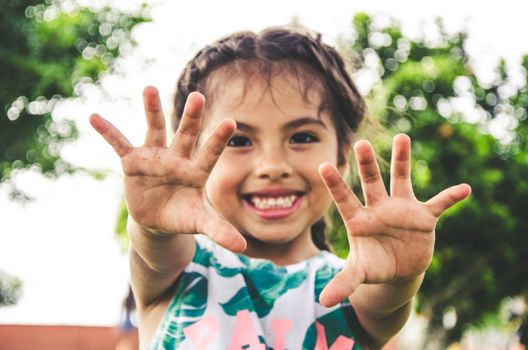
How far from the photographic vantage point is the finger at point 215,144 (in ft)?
4.55

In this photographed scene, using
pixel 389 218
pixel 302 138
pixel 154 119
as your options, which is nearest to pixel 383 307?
pixel 389 218

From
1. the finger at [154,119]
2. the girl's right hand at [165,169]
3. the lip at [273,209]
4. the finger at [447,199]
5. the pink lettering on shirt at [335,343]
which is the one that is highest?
the finger at [154,119]

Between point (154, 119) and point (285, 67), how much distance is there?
0.76 metres

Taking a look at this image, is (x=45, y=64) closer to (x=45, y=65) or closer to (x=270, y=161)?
(x=45, y=65)

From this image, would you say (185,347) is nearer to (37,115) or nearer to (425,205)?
(425,205)

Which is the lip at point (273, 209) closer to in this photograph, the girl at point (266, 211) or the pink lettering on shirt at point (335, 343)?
the girl at point (266, 211)

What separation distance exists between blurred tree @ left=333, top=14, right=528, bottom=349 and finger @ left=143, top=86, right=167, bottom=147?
991 cm

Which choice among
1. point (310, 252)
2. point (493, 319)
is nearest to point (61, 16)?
point (310, 252)

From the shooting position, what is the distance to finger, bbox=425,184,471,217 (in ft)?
4.68

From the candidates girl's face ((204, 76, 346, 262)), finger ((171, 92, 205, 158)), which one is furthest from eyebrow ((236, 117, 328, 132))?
finger ((171, 92, 205, 158))

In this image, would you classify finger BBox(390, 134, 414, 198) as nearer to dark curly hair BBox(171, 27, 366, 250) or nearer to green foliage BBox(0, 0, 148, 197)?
dark curly hair BBox(171, 27, 366, 250)

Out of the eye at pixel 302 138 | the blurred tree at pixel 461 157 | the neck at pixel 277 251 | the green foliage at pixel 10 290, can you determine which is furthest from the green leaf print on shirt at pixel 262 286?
the green foliage at pixel 10 290

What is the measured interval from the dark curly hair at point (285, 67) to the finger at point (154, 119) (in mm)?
623

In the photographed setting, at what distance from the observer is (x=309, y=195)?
198 centimetres
